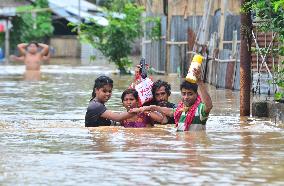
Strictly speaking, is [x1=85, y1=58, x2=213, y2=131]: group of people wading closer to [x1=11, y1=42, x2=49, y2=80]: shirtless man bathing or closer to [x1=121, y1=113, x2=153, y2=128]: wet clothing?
[x1=121, y1=113, x2=153, y2=128]: wet clothing

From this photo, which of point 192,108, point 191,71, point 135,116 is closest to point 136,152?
point 191,71

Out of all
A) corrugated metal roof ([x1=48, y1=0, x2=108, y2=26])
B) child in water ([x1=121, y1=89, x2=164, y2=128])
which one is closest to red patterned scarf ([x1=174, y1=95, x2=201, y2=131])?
child in water ([x1=121, y1=89, x2=164, y2=128])

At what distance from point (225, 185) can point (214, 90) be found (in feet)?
45.0

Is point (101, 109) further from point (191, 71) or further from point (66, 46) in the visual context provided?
point (66, 46)

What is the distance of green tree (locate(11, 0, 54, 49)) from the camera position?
49750 mm

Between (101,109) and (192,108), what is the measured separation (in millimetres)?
1493

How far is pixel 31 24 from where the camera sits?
165 feet

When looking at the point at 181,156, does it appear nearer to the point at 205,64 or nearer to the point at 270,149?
the point at 270,149

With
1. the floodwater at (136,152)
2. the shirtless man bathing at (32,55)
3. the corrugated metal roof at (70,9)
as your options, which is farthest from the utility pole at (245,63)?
the corrugated metal roof at (70,9)

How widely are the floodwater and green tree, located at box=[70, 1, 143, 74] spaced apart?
14.0m

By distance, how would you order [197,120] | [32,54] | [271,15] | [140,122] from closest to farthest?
[197,120], [140,122], [271,15], [32,54]

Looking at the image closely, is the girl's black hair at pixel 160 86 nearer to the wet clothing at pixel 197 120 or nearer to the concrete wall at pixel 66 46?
the wet clothing at pixel 197 120

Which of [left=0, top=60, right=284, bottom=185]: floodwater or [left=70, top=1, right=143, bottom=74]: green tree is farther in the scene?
[left=70, top=1, right=143, bottom=74]: green tree

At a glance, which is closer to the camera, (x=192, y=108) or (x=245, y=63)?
(x=192, y=108)
